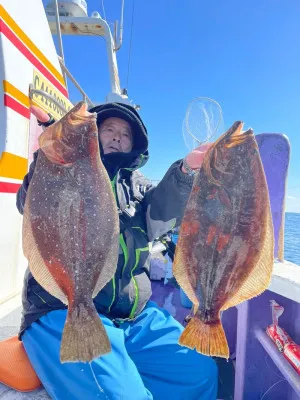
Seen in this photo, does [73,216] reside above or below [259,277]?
above

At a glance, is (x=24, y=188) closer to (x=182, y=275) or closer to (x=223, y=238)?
(x=182, y=275)

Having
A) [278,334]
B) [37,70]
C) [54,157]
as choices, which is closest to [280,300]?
[278,334]

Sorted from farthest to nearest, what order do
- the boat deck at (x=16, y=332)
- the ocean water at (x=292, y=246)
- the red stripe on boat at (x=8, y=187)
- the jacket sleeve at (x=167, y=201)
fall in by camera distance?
the ocean water at (x=292, y=246) → the red stripe on boat at (x=8, y=187) → the boat deck at (x=16, y=332) → the jacket sleeve at (x=167, y=201)

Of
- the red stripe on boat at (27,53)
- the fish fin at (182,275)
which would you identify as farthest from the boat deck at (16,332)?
the red stripe on boat at (27,53)

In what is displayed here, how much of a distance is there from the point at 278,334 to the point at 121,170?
191cm

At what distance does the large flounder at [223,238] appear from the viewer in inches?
61.7

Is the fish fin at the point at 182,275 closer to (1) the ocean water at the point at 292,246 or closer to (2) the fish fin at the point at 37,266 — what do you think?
(2) the fish fin at the point at 37,266

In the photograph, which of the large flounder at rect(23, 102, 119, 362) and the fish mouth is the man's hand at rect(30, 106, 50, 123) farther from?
the fish mouth

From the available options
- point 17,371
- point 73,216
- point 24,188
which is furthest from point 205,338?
point 24,188

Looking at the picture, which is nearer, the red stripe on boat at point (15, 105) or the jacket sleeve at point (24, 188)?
the jacket sleeve at point (24, 188)

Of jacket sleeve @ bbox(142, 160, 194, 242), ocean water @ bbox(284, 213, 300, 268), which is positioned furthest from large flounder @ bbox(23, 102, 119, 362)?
ocean water @ bbox(284, 213, 300, 268)

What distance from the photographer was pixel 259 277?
1654 millimetres

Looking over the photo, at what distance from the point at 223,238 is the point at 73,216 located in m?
0.84

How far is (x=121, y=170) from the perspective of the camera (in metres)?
2.74
